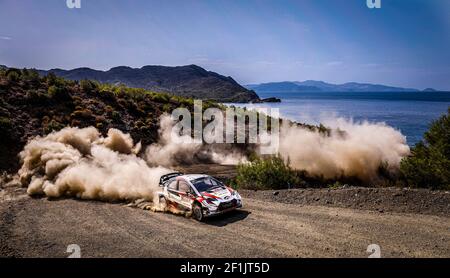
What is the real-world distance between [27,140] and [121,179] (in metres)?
17.4

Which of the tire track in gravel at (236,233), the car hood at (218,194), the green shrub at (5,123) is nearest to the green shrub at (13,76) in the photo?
the green shrub at (5,123)

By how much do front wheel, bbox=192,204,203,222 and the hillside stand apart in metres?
20.6

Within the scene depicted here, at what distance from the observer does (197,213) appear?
14.3 metres

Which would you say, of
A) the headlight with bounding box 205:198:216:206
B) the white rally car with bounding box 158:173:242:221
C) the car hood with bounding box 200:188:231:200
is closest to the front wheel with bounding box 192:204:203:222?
the white rally car with bounding box 158:173:242:221

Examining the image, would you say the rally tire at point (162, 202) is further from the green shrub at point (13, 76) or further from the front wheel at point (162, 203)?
the green shrub at point (13, 76)

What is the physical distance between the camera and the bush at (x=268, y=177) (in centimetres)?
2022

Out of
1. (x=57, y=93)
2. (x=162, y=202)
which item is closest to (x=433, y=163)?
(x=162, y=202)

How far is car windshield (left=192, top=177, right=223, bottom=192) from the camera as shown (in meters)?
14.9

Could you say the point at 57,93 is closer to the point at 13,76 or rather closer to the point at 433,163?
the point at 13,76

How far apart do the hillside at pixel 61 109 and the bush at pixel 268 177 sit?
64.2 ft

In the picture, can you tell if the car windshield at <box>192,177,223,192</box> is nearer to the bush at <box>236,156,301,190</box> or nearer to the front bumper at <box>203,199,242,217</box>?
the front bumper at <box>203,199,242,217</box>

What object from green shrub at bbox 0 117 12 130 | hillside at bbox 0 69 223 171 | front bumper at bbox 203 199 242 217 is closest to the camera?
front bumper at bbox 203 199 242 217

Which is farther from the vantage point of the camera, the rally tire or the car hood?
the rally tire
